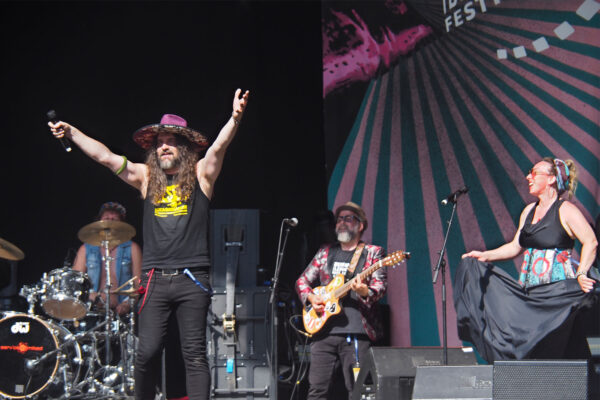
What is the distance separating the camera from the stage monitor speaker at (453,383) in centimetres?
371

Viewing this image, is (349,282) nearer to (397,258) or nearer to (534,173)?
(397,258)

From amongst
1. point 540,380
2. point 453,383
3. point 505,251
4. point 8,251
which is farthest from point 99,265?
point 540,380

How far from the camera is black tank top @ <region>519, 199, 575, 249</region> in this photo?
15.0ft

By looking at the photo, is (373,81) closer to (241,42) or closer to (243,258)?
(241,42)

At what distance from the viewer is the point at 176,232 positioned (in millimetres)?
3920

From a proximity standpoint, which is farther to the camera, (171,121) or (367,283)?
(367,283)

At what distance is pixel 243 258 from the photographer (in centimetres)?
564

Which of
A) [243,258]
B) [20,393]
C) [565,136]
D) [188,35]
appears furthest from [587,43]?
[20,393]

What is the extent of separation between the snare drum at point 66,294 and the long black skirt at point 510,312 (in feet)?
10.3

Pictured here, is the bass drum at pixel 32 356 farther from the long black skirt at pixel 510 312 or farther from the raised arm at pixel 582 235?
the raised arm at pixel 582 235

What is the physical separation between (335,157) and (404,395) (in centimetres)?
303

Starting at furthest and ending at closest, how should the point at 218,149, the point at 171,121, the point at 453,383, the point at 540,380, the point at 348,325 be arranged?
the point at 348,325 < the point at 171,121 < the point at 218,149 < the point at 453,383 < the point at 540,380

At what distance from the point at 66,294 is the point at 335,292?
235 cm

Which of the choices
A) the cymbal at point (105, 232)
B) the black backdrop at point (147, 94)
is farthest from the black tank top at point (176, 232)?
the black backdrop at point (147, 94)
